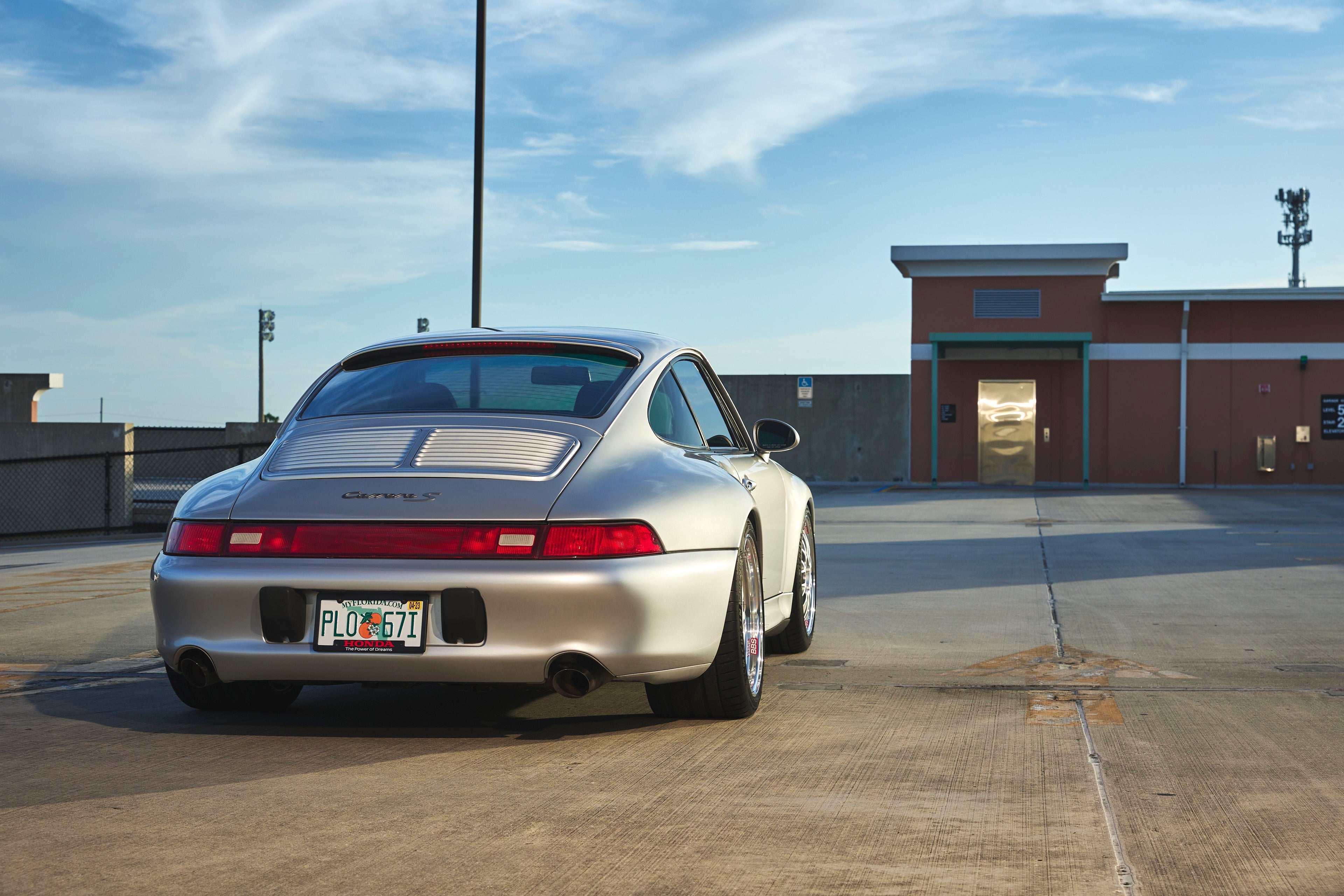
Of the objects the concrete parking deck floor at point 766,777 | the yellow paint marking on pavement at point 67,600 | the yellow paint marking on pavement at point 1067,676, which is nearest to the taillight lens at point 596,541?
the concrete parking deck floor at point 766,777

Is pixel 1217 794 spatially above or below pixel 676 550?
below

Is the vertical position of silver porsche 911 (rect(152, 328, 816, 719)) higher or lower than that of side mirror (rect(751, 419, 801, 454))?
lower

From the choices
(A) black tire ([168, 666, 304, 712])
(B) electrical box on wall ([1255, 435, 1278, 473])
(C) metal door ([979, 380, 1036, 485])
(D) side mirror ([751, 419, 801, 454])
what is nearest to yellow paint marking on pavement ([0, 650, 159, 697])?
(A) black tire ([168, 666, 304, 712])

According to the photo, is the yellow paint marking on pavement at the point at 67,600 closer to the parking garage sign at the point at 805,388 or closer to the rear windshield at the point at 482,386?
the rear windshield at the point at 482,386

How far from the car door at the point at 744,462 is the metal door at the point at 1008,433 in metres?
24.6

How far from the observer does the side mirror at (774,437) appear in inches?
249

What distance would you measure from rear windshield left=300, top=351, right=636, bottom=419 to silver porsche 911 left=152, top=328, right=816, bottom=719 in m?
0.02

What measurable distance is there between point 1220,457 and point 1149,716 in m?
26.4

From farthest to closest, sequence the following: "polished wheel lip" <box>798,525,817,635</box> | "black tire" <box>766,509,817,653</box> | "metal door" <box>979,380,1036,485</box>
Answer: "metal door" <box>979,380,1036,485</box> < "polished wheel lip" <box>798,525,817,635</box> < "black tire" <box>766,509,817,653</box>

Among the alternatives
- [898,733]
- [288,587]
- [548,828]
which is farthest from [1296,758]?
[288,587]

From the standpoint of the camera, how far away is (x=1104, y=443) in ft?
97.9

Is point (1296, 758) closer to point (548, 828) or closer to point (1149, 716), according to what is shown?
point (1149, 716)

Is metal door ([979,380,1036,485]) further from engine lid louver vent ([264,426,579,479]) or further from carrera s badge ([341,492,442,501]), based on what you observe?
carrera s badge ([341,492,442,501])

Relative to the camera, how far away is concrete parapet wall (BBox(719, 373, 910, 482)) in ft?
109
